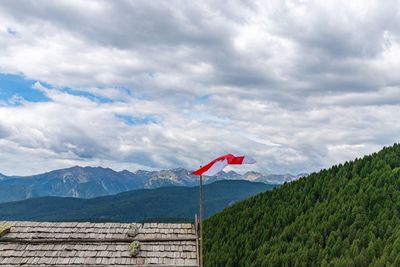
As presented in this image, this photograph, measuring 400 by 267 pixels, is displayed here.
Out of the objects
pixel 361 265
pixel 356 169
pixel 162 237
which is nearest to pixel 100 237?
pixel 162 237

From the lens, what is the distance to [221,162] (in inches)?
859

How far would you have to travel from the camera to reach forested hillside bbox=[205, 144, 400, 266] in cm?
2911

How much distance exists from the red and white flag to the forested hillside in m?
11.3

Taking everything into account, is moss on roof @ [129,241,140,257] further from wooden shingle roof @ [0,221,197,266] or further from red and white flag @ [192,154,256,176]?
red and white flag @ [192,154,256,176]

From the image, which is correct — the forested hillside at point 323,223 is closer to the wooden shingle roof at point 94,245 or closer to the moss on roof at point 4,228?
the wooden shingle roof at point 94,245

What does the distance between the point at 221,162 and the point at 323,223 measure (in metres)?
17.2

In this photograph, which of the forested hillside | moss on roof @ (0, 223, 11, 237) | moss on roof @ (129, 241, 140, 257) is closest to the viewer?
moss on roof @ (129, 241, 140, 257)

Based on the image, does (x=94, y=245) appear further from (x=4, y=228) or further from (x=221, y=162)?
(x=221, y=162)

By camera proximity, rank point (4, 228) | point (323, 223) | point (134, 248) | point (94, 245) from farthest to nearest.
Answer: point (323, 223), point (4, 228), point (94, 245), point (134, 248)

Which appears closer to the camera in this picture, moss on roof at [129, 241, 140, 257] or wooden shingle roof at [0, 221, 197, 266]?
wooden shingle roof at [0, 221, 197, 266]

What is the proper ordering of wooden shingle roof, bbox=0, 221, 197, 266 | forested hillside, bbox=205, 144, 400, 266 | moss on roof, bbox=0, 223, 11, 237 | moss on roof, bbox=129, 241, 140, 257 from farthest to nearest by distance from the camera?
1. forested hillside, bbox=205, 144, 400, 266
2. moss on roof, bbox=0, 223, 11, 237
3. moss on roof, bbox=129, 241, 140, 257
4. wooden shingle roof, bbox=0, 221, 197, 266

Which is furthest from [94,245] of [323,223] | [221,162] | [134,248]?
[323,223]

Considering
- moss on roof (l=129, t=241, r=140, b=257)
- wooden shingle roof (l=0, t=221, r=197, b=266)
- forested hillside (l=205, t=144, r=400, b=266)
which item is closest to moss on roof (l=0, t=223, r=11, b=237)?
wooden shingle roof (l=0, t=221, r=197, b=266)

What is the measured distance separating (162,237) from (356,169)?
3051cm
